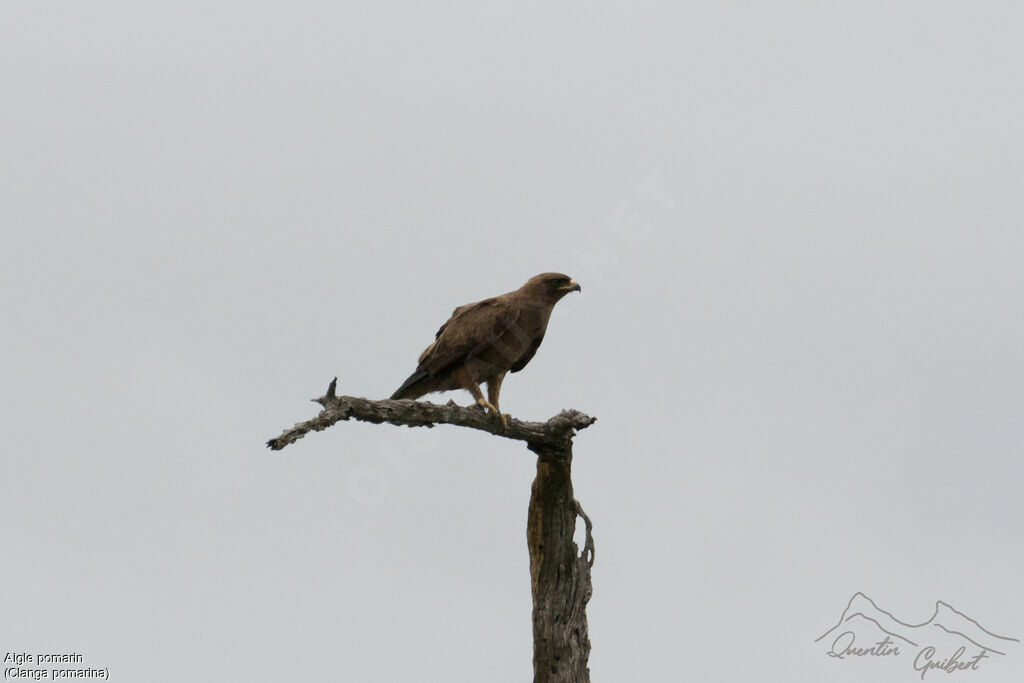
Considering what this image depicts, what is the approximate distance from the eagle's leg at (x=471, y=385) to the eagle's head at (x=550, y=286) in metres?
1.10

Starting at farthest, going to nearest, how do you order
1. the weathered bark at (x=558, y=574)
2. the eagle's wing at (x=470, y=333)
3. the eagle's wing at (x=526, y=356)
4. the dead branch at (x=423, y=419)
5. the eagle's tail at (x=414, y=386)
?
the eagle's wing at (x=526, y=356) < the eagle's tail at (x=414, y=386) < the eagle's wing at (x=470, y=333) < the weathered bark at (x=558, y=574) < the dead branch at (x=423, y=419)

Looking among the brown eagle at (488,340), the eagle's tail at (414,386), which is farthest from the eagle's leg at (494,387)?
the eagle's tail at (414,386)

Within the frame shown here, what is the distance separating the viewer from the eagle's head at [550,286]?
1203 centimetres

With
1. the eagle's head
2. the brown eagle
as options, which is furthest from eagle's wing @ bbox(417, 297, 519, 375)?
the eagle's head

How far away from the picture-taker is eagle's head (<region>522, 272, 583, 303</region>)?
12.0 metres

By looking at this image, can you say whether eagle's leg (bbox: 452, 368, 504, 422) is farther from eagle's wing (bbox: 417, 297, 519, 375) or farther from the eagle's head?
the eagle's head

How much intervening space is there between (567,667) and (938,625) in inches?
162

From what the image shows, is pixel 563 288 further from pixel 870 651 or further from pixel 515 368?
pixel 870 651

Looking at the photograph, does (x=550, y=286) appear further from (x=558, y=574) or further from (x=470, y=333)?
(x=558, y=574)

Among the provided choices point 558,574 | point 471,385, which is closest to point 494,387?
point 471,385

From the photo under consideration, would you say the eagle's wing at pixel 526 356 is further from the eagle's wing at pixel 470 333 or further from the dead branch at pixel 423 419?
the dead branch at pixel 423 419

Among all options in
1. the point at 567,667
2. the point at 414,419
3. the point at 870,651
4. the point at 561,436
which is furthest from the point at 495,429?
the point at 870,651

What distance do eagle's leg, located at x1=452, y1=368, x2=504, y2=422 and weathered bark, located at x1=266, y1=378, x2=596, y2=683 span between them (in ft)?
1.02

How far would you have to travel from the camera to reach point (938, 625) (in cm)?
1215
